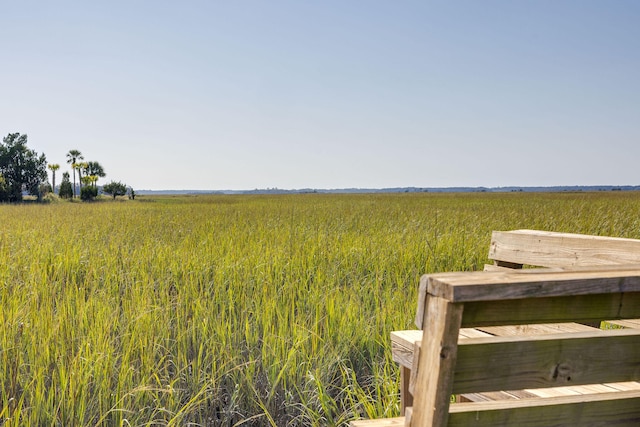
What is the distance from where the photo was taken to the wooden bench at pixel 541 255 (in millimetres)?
2160

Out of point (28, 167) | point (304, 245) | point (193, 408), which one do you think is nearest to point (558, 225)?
point (304, 245)

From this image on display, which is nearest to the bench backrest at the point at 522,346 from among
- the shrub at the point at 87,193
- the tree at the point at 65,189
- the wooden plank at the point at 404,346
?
the wooden plank at the point at 404,346

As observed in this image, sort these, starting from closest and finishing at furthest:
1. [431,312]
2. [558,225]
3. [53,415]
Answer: [431,312]
[53,415]
[558,225]

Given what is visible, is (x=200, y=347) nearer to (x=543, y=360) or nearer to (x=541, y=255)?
(x=541, y=255)

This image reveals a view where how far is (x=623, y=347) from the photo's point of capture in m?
1.20

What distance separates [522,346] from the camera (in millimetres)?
1103

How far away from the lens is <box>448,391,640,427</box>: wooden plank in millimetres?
1124

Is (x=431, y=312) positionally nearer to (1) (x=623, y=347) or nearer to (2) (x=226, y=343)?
(1) (x=623, y=347)

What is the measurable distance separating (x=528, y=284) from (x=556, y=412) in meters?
0.39

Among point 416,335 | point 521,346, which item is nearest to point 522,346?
point 521,346

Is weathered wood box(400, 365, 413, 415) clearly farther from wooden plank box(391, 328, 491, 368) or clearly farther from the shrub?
the shrub

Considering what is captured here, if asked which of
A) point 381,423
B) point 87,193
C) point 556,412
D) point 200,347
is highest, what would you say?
point 556,412

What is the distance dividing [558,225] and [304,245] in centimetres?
660

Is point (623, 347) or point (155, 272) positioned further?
point (155, 272)
